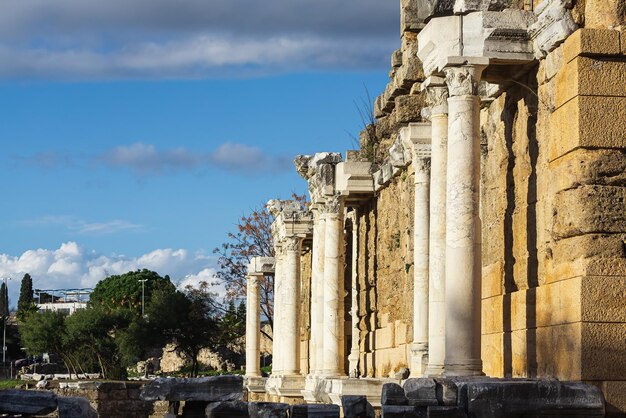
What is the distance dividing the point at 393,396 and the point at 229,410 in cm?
212

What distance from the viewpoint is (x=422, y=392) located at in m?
14.2

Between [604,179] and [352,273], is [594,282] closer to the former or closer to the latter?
[604,179]

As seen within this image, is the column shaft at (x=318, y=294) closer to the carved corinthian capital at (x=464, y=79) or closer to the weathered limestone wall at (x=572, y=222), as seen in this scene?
the weathered limestone wall at (x=572, y=222)

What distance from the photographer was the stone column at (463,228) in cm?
1606

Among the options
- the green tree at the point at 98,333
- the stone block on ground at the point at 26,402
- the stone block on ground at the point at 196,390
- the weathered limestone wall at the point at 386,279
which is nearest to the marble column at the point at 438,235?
the stone block on ground at the point at 196,390

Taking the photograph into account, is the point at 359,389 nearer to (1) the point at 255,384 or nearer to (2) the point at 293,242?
(2) the point at 293,242

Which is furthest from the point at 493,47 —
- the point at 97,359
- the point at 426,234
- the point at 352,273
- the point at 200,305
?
the point at 97,359

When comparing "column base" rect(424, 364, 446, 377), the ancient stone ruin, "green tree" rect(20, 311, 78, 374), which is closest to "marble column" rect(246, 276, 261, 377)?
the ancient stone ruin

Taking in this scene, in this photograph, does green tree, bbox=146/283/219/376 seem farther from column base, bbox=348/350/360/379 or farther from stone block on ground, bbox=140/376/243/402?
stone block on ground, bbox=140/376/243/402

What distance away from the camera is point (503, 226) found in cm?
1770

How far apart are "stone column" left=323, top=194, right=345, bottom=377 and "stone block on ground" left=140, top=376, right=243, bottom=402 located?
10.9 metres

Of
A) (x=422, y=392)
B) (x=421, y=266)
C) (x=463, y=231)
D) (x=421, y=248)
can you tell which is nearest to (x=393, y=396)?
(x=422, y=392)

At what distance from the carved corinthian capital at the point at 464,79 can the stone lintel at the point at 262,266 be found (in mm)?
24058

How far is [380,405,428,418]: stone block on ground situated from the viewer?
1385 cm
